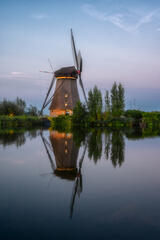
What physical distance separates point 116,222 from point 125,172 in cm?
289

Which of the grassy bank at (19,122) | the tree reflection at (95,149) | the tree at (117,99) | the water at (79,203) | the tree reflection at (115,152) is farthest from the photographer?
the tree at (117,99)

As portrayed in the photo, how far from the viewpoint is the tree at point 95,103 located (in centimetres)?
3834

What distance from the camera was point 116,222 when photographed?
8.96 ft

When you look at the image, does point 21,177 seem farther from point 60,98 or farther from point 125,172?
point 60,98

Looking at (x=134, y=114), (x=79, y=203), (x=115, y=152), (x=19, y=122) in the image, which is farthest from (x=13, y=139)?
(x=134, y=114)

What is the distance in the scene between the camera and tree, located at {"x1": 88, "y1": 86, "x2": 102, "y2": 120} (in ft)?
126

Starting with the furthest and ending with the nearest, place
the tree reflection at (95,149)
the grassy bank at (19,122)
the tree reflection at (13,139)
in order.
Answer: the grassy bank at (19,122) < the tree reflection at (13,139) < the tree reflection at (95,149)

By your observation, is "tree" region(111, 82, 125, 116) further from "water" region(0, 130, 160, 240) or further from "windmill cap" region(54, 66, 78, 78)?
"water" region(0, 130, 160, 240)

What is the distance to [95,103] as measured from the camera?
39.1 meters

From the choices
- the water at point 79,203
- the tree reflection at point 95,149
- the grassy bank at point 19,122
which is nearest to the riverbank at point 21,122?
the grassy bank at point 19,122

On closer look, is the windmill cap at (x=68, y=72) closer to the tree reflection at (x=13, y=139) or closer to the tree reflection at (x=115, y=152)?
the tree reflection at (x=13, y=139)

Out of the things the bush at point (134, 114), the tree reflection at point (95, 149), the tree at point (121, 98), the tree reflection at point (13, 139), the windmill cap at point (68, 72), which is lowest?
the tree reflection at point (13, 139)

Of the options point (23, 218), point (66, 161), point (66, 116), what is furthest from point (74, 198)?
point (66, 116)

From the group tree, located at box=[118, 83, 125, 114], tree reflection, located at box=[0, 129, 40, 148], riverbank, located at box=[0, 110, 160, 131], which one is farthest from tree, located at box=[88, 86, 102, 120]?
tree reflection, located at box=[0, 129, 40, 148]
